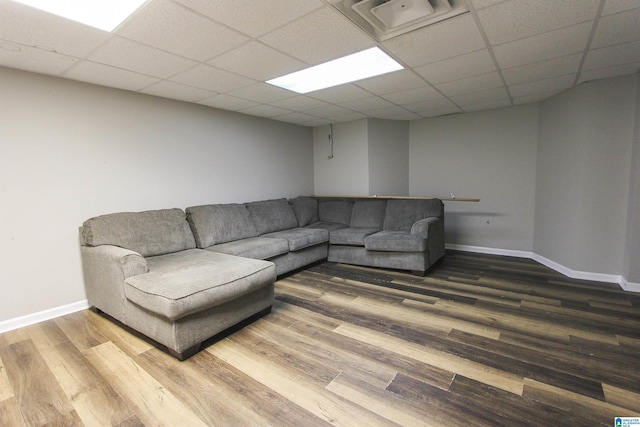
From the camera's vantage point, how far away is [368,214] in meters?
4.56

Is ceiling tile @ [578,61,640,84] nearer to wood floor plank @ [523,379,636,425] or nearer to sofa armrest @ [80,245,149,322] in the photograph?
wood floor plank @ [523,379,636,425]

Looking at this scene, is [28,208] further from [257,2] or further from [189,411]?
[257,2]

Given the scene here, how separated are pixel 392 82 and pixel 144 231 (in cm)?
295

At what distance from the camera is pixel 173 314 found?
74.7 inches

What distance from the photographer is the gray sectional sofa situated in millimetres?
2088

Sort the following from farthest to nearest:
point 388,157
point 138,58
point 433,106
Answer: point 388,157
point 433,106
point 138,58

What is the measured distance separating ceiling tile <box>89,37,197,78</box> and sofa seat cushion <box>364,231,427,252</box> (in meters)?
2.73

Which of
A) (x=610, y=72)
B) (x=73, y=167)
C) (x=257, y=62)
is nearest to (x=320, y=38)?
(x=257, y=62)

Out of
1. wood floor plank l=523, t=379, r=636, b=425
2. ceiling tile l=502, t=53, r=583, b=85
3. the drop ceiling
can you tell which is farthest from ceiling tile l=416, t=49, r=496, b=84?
wood floor plank l=523, t=379, r=636, b=425

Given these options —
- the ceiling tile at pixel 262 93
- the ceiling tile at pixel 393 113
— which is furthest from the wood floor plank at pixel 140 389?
the ceiling tile at pixel 393 113

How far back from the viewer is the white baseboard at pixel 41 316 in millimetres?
2488

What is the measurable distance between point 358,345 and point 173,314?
4.20 feet

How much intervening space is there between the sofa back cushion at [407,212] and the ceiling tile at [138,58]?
10.1 ft

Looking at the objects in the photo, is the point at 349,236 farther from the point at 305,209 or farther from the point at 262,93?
the point at 262,93
